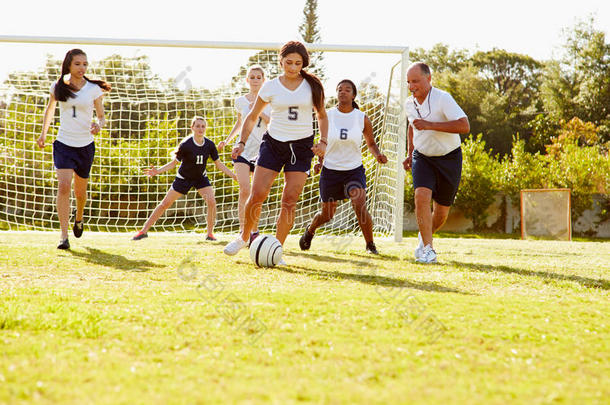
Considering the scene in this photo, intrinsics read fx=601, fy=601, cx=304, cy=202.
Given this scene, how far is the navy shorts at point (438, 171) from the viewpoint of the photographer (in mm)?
6125

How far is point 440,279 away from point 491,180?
67.9ft

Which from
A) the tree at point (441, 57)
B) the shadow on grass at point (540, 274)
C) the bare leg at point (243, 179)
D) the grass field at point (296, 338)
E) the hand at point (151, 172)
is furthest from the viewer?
the tree at point (441, 57)

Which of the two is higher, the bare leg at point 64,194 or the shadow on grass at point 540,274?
the bare leg at point 64,194

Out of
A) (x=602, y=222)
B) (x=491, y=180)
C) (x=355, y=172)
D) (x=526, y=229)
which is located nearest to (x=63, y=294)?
(x=355, y=172)

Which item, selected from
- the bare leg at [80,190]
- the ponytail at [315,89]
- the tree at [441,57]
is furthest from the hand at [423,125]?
the tree at [441,57]

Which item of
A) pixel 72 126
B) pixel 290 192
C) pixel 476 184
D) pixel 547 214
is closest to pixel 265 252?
pixel 290 192

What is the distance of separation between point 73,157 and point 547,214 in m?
14.8

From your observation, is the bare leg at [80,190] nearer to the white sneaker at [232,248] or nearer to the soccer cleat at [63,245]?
the soccer cleat at [63,245]

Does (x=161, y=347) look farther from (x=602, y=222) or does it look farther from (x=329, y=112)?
(x=602, y=222)

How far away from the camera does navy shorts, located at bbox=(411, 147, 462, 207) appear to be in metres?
6.12

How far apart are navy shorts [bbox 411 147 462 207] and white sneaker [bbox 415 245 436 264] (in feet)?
2.01

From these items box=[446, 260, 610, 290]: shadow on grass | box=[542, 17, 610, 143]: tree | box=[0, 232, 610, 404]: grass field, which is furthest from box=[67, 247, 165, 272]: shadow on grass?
box=[542, 17, 610, 143]: tree

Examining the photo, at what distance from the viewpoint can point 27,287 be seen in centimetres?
393

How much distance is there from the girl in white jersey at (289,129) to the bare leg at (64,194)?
232cm
